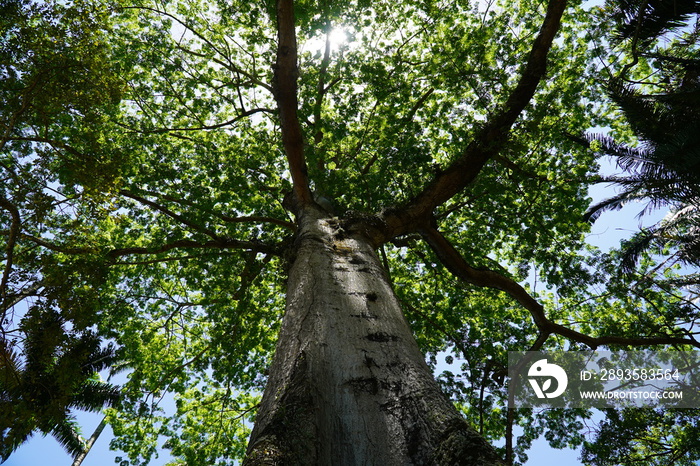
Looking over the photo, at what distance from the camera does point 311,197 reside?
6145mm

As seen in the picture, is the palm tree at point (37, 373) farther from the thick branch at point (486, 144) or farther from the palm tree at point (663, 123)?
the palm tree at point (663, 123)

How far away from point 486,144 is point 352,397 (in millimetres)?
4148

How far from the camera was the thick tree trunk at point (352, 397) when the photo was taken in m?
1.67

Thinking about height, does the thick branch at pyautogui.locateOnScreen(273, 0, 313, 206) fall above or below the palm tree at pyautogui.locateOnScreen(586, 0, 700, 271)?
below

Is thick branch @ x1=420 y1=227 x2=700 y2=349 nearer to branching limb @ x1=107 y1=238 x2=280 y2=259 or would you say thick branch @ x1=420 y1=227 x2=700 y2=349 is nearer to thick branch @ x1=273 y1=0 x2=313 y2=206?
thick branch @ x1=273 y1=0 x2=313 y2=206

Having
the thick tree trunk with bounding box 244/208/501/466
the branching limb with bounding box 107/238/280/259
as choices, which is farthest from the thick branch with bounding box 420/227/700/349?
the thick tree trunk with bounding box 244/208/501/466

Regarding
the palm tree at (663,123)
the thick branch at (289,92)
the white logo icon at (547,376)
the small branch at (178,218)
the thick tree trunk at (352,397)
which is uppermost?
the palm tree at (663,123)

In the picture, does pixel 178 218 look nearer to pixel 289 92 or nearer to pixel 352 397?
pixel 289 92

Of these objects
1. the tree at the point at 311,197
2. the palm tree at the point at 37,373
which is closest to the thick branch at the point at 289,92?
the tree at the point at 311,197

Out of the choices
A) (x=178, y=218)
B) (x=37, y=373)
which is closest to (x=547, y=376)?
(x=178, y=218)

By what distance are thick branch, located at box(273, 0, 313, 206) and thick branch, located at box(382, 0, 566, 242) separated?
1.48m

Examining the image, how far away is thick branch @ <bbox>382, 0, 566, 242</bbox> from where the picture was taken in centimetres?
494

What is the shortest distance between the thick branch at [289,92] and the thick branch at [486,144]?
4.87 feet

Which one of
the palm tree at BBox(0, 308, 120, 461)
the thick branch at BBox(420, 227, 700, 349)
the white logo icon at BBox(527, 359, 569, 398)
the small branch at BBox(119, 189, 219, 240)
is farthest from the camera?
the white logo icon at BBox(527, 359, 569, 398)
